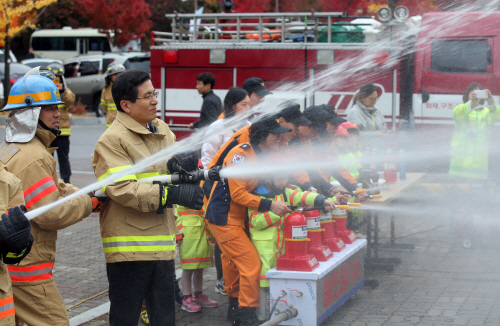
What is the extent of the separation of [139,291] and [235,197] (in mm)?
1202

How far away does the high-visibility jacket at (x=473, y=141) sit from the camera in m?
7.44

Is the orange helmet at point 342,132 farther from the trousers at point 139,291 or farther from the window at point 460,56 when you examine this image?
the window at point 460,56

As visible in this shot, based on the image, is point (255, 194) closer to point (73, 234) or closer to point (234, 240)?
point (234, 240)

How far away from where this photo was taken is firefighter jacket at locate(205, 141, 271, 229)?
4.45 metres

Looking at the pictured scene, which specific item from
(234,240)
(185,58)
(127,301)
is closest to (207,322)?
(234,240)

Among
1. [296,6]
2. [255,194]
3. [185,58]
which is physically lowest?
[255,194]

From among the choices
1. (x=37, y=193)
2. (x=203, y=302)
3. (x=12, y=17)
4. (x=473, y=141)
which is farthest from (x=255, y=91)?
(x=12, y=17)

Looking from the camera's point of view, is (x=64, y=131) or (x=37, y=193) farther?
(x=64, y=131)

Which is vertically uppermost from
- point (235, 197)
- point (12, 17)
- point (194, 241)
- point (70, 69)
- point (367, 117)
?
point (12, 17)

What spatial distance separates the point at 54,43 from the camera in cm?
3116

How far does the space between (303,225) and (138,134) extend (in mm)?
1634

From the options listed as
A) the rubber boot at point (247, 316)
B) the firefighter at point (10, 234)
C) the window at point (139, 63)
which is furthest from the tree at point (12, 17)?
the firefighter at point (10, 234)

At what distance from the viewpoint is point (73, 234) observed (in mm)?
7699

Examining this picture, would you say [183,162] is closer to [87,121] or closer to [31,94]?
[31,94]
